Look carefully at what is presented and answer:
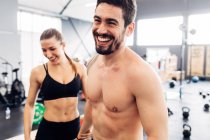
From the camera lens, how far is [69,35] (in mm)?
11508

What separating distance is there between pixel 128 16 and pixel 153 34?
10.9 metres

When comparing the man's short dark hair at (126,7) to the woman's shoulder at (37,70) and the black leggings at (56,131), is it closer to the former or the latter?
the woman's shoulder at (37,70)

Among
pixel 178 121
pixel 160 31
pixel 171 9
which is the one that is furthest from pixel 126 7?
pixel 160 31

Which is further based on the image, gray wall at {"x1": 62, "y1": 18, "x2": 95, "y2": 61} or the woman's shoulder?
gray wall at {"x1": 62, "y1": 18, "x2": 95, "y2": 61}

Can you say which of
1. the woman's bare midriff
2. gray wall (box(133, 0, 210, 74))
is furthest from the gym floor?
gray wall (box(133, 0, 210, 74))

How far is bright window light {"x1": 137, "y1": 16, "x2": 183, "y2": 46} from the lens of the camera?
1073 centimetres

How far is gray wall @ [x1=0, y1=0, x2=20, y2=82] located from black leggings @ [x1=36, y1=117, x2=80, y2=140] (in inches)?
190

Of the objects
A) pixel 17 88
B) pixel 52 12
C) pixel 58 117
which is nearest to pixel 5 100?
pixel 17 88

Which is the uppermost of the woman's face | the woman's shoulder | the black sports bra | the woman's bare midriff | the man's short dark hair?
the man's short dark hair

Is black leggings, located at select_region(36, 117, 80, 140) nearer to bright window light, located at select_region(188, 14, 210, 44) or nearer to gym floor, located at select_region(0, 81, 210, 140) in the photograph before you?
gym floor, located at select_region(0, 81, 210, 140)

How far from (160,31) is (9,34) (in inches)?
305

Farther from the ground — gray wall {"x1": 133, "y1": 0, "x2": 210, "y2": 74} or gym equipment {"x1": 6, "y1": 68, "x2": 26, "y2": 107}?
gray wall {"x1": 133, "y1": 0, "x2": 210, "y2": 74}

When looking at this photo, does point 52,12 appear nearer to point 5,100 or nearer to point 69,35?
point 69,35

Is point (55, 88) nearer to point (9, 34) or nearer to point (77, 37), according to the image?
point (9, 34)
